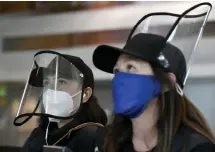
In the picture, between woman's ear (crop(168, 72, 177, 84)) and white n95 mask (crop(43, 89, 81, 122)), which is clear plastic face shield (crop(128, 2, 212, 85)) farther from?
white n95 mask (crop(43, 89, 81, 122))

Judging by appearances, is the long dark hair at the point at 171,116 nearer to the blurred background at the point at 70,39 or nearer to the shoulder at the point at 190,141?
the shoulder at the point at 190,141

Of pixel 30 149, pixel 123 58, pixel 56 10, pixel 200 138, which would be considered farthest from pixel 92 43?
pixel 200 138

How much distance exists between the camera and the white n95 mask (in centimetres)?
158

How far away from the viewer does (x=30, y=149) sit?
1.66m

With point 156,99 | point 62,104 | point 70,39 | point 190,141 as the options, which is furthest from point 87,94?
point 70,39

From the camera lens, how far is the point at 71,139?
63.7 inches

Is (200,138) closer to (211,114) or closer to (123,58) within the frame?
(123,58)

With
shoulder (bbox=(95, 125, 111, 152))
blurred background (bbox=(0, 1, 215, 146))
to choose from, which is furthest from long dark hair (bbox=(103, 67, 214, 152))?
blurred background (bbox=(0, 1, 215, 146))

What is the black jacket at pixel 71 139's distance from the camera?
1587 mm

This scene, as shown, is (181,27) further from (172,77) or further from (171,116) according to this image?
(171,116)

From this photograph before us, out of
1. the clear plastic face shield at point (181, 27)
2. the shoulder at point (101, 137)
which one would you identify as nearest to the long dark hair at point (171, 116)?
the clear plastic face shield at point (181, 27)

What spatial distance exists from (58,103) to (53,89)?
0.06 meters

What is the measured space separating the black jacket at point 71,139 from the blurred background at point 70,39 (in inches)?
19.1

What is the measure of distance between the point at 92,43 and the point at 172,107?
121cm
